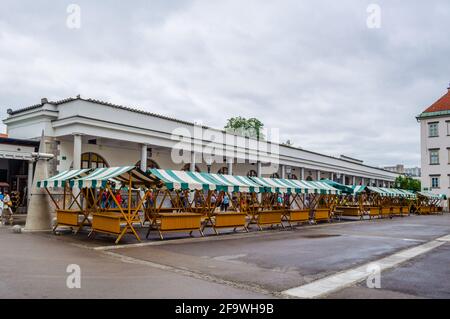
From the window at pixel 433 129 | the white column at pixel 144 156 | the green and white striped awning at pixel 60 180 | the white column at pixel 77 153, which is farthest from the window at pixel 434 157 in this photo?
the green and white striped awning at pixel 60 180

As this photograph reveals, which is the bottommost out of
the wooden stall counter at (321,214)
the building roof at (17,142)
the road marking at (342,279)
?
the road marking at (342,279)

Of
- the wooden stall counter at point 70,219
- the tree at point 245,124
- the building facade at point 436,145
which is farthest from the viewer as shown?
the tree at point 245,124

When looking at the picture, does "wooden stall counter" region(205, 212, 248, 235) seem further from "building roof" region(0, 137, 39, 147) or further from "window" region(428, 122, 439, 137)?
"window" region(428, 122, 439, 137)

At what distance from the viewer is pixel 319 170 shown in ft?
163

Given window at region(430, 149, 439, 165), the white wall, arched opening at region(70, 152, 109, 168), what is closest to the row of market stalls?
arched opening at region(70, 152, 109, 168)

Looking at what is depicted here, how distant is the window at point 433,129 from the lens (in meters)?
57.9

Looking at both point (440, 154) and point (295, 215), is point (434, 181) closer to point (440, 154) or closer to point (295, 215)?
point (440, 154)

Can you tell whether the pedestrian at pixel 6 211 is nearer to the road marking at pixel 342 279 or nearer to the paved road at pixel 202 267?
the paved road at pixel 202 267

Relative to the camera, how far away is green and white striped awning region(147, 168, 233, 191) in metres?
15.3

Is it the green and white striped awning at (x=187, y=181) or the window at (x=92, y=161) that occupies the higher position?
the window at (x=92, y=161)

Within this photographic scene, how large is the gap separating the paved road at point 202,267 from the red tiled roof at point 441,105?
160ft

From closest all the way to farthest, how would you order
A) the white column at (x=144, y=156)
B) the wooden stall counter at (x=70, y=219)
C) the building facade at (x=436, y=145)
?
1. the wooden stall counter at (x=70, y=219)
2. the white column at (x=144, y=156)
3. the building facade at (x=436, y=145)
